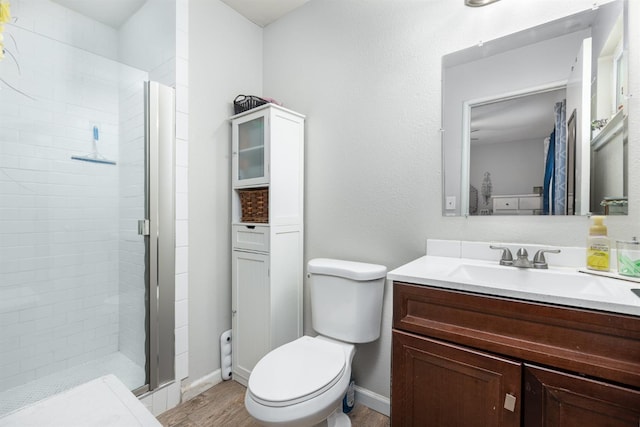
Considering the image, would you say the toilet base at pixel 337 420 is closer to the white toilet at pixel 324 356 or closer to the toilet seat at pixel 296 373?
the white toilet at pixel 324 356

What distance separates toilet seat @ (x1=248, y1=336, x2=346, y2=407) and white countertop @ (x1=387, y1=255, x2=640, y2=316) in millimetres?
510

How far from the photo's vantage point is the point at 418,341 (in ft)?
3.53

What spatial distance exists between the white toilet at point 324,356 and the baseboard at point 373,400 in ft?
0.74

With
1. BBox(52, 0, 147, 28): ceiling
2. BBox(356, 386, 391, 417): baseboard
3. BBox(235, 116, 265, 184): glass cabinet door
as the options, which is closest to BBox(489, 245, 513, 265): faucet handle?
BBox(356, 386, 391, 417): baseboard

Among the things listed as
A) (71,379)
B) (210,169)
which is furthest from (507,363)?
(71,379)

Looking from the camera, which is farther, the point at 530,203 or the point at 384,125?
the point at 384,125

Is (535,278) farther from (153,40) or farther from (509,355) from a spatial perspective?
(153,40)

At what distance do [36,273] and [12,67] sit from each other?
1129 mm

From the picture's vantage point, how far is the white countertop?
32.6 inches

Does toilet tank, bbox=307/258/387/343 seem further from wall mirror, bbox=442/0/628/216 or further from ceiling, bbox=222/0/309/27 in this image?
ceiling, bbox=222/0/309/27

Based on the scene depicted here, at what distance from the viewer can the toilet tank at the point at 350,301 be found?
151 cm

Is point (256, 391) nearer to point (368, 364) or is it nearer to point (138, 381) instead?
point (368, 364)

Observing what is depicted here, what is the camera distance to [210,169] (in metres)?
1.95

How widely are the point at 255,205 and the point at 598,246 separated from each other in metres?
1.65
